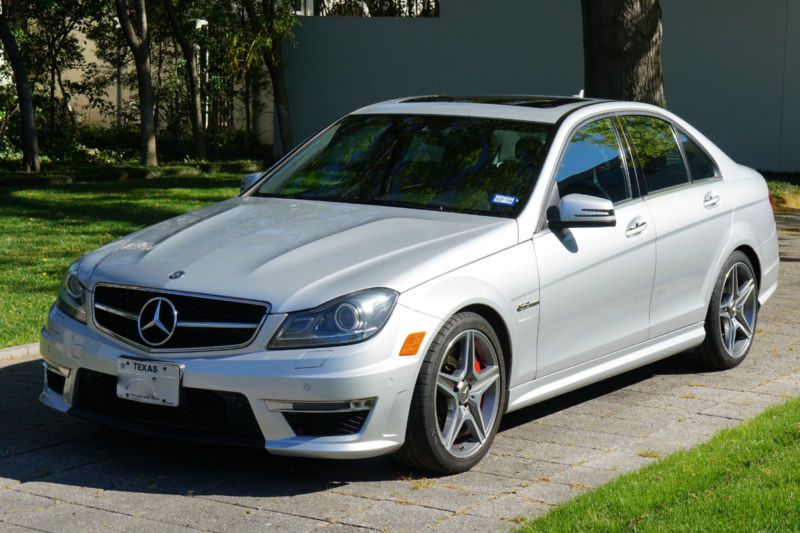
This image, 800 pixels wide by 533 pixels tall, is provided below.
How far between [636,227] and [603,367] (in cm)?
79

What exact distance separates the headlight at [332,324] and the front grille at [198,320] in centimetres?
13

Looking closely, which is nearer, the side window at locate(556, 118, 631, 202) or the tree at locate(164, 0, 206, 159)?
the side window at locate(556, 118, 631, 202)

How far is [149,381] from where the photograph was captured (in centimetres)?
535

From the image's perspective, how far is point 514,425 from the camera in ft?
21.5

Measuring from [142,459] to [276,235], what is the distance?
1217 mm

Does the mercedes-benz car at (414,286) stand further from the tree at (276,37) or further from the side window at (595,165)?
the tree at (276,37)

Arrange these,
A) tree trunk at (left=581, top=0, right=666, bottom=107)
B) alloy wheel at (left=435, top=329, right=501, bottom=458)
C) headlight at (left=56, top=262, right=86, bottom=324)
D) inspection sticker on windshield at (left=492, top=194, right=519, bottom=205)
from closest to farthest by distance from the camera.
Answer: alloy wheel at (left=435, top=329, right=501, bottom=458) → headlight at (left=56, top=262, right=86, bottom=324) → inspection sticker on windshield at (left=492, top=194, right=519, bottom=205) → tree trunk at (left=581, top=0, right=666, bottom=107)

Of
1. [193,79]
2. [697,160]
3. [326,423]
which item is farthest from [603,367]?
[193,79]

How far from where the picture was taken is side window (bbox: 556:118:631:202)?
655 cm

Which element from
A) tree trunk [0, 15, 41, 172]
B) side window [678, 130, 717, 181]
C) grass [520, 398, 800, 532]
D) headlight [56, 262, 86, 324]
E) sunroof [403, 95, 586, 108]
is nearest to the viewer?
grass [520, 398, 800, 532]

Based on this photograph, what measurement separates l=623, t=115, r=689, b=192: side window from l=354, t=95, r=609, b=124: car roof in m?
0.31

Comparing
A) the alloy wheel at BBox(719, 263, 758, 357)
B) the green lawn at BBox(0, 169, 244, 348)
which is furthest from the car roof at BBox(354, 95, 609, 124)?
the green lawn at BBox(0, 169, 244, 348)

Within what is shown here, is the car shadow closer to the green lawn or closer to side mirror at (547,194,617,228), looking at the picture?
side mirror at (547,194,617,228)

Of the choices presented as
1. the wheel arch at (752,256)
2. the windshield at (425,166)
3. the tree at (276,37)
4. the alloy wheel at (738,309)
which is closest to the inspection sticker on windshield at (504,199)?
the windshield at (425,166)
